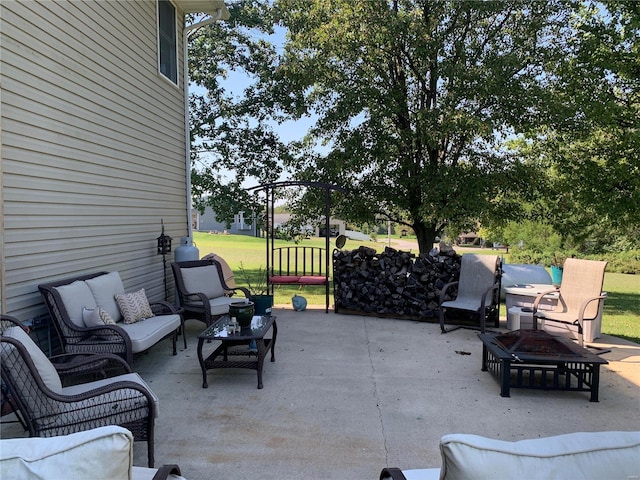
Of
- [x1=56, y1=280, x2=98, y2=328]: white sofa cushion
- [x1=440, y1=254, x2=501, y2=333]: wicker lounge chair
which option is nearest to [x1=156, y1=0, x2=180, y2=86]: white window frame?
[x1=56, y1=280, x2=98, y2=328]: white sofa cushion

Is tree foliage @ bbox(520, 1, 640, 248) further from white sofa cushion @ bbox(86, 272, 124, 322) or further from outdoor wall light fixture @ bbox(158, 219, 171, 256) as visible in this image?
white sofa cushion @ bbox(86, 272, 124, 322)

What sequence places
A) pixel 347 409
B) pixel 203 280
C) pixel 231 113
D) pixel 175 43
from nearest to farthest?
pixel 347 409 < pixel 203 280 < pixel 175 43 < pixel 231 113

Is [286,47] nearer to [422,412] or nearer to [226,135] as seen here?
[226,135]

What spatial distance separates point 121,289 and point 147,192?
5.64 ft

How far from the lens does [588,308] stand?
187 inches

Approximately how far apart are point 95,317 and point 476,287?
4488 millimetres

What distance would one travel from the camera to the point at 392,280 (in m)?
6.39

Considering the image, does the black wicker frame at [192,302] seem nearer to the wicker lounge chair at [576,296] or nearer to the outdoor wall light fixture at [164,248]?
the outdoor wall light fixture at [164,248]

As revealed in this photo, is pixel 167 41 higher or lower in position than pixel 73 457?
higher

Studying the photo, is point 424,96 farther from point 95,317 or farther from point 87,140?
point 95,317

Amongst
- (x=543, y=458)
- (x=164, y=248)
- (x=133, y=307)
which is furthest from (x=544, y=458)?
(x=164, y=248)

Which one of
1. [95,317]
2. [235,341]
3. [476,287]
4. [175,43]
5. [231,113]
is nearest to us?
[95,317]

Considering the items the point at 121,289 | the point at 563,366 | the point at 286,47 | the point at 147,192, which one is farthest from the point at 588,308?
the point at 286,47

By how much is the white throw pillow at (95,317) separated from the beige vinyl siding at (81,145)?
1.18 ft
